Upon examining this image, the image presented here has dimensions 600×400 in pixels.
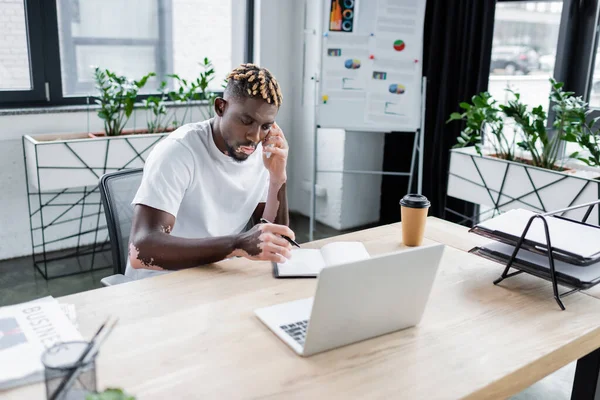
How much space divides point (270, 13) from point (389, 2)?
0.97 meters

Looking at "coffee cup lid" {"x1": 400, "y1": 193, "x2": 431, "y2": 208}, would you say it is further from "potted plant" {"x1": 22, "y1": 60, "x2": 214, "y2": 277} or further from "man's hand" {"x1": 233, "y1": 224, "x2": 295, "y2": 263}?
"potted plant" {"x1": 22, "y1": 60, "x2": 214, "y2": 277}

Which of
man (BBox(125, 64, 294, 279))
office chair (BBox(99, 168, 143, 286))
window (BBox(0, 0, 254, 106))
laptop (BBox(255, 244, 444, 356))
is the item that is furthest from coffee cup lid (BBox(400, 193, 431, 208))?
window (BBox(0, 0, 254, 106))

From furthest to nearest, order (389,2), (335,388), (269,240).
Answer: (389,2)
(269,240)
(335,388)

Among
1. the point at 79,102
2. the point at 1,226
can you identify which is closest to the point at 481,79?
the point at 79,102

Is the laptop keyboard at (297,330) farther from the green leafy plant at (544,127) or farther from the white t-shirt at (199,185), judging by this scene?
the green leafy plant at (544,127)

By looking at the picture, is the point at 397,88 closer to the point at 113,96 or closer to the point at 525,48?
the point at 525,48

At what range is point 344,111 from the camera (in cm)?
320

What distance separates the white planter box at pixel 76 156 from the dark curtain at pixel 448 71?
1573 millimetres

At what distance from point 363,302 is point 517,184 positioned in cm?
177

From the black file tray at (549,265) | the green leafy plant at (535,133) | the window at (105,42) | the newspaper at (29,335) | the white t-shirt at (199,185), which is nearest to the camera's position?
the newspaper at (29,335)

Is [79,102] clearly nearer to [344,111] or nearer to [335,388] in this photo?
[344,111]

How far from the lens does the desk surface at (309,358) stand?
2.94 ft

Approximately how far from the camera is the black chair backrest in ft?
5.11

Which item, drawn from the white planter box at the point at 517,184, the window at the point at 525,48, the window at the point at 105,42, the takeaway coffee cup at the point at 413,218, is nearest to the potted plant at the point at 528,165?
the white planter box at the point at 517,184
